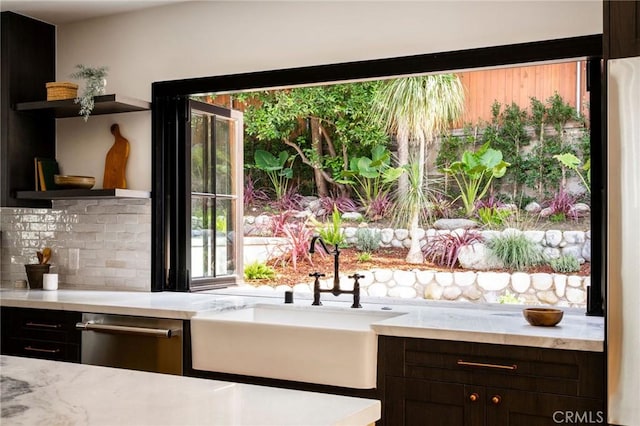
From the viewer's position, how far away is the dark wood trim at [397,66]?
10.7 ft

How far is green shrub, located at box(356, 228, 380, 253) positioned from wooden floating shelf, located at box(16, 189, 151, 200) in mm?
1409

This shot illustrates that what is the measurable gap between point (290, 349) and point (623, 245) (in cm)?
152

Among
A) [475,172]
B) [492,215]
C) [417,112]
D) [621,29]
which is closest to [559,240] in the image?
[492,215]

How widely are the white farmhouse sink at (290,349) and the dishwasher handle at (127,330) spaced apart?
0.14m

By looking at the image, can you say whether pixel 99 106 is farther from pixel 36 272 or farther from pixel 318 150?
pixel 318 150

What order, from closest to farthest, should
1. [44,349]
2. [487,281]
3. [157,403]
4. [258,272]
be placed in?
[157,403]
[44,349]
[487,281]
[258,272]

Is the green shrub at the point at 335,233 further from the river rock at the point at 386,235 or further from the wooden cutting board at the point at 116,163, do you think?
the wooden cutting board at the point at 116,163

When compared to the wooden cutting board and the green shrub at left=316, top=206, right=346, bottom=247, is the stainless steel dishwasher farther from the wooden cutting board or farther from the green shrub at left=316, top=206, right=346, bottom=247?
the green shrub at left=316, top=206, right=346, bottom=247

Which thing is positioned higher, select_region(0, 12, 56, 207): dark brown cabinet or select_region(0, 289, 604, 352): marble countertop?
select_region(0, 12, 56, 207): dark brown cabinet

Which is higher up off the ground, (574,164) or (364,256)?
(574,164)

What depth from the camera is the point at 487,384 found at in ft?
9.01

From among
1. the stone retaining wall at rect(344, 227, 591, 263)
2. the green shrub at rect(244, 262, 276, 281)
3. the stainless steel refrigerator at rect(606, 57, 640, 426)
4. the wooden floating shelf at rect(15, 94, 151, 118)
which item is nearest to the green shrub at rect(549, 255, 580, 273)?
the stone retaining wall at rect(344, 227, 591, 263)

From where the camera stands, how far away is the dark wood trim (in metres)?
3.26

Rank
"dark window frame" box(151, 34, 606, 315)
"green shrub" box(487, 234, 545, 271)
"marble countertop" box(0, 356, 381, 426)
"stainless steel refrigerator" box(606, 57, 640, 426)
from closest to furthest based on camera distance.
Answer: "marble countertop" box(0, 356, 381, 426) → "stainless steel refrigerator" box(606, 57, 640, 426) → "dark window frame" box(151, 34, 606, 315) → "green shrub" box(487, 234, 545, 271)
